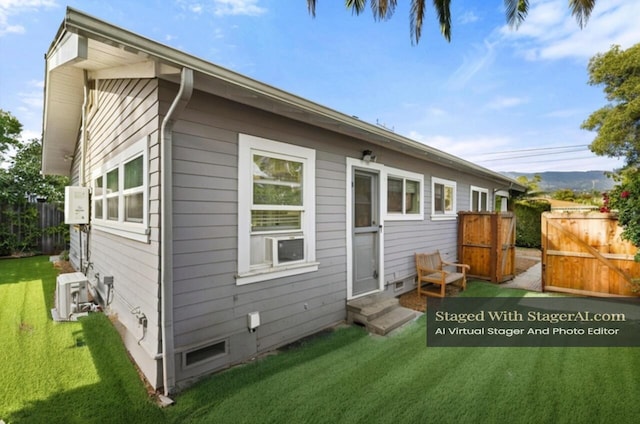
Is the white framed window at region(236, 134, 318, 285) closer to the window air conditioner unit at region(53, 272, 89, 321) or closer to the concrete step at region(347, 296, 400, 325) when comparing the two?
the concrete step at region(347, 296, 400, 325)

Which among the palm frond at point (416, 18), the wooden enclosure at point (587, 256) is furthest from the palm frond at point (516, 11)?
the wooden enclosure at point (587, 256)

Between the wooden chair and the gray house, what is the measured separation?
0.76 metres

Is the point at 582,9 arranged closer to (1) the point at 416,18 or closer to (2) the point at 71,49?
(1) the point at 416,18

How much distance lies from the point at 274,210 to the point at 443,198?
5.20 meters

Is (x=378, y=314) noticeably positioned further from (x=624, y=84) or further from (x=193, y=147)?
(x=624, y=84)

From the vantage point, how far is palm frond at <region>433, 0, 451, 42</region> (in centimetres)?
464

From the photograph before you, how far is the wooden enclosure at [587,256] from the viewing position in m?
5.12

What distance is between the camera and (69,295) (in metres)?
4.12

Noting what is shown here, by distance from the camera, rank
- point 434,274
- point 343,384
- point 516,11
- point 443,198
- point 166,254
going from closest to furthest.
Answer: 1. point 166,254
2. point 343,384
3. point 516,11
4. point 434,274
5. point 443,198

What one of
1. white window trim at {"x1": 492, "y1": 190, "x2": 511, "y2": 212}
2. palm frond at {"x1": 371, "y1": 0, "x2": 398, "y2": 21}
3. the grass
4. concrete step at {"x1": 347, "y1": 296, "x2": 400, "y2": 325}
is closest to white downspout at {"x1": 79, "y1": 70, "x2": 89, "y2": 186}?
the grass

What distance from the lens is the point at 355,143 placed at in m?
4.64

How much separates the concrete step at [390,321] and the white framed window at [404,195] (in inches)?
64.9

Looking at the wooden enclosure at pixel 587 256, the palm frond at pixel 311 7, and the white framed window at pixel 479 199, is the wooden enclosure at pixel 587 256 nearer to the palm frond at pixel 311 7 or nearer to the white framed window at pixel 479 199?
the white framed window at pixel 479 199

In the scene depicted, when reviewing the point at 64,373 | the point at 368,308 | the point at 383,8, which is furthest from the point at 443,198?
the point at 64,373
